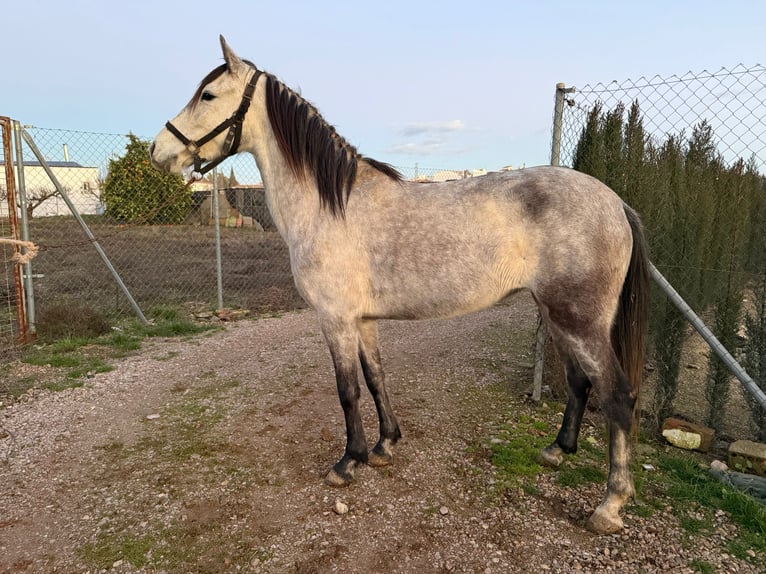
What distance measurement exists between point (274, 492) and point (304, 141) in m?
2.34

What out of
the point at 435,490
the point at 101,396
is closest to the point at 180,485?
the point at 435,490

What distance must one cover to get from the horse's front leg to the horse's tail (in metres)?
1.74

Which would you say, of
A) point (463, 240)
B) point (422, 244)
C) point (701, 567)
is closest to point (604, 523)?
point (701, 567)

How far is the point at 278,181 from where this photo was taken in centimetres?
316

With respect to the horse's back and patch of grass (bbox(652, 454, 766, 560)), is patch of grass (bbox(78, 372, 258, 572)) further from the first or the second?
patch of grass (bbox(652, 454, 766, 560))

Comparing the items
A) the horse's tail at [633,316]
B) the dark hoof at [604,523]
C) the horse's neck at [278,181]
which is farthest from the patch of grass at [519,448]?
the horse's neck at [278,181]

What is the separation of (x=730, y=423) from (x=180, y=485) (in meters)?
4.62

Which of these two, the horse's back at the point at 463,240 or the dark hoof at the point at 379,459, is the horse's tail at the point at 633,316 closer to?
the horse's back at the point at 463,240

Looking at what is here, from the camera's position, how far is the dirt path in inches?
96.4

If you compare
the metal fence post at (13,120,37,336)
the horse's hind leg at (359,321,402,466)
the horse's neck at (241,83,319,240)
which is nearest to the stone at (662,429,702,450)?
the horse's hind leg at (359,321,402,466)

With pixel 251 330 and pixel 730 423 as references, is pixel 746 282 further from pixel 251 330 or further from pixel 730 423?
pixel 251 330

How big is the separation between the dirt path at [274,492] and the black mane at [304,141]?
2025mm

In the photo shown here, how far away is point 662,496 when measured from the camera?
2.98m

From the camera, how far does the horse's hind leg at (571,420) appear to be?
10.9ft
